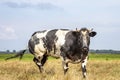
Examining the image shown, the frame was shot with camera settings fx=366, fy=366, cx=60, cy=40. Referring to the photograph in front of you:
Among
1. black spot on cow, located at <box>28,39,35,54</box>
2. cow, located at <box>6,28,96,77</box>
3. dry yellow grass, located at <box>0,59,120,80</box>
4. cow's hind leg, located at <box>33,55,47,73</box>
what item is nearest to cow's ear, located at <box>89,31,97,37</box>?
cow, located at <box>6,28,96,77</box>

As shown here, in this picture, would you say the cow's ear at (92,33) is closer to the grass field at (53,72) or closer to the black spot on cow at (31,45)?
the grass field at (53,72)

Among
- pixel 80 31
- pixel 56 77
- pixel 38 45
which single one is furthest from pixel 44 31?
pixel 56 77

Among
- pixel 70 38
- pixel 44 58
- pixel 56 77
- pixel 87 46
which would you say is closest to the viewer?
pixel 56 77

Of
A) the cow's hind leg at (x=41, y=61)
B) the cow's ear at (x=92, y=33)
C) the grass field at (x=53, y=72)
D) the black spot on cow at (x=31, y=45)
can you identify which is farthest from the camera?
the black spot on cow at (x=31, y=45)

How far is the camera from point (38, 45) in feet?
66.6

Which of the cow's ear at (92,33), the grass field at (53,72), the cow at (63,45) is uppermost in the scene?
the cow's ear at (92,33)

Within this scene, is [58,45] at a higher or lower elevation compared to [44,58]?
higher

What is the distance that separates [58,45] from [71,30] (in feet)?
3.29

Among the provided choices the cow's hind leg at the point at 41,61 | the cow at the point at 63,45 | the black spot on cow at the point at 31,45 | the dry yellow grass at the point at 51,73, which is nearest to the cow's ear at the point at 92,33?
the cow at the point at 63,45

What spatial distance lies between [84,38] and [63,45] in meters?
1.63

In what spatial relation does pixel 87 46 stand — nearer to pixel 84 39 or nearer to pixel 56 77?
pixel 84 39

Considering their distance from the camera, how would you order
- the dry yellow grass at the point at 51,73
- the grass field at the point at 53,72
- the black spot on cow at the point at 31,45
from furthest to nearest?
the black spot on cow at the point at 31,45
the grass field at the point at 53,72
the dry yellow grass at the point at 51,73

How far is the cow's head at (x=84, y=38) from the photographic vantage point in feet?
54.3

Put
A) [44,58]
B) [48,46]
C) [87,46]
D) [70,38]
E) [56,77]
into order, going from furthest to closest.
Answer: [44,58], [48,46], [70,38], [87,46], [56,77]
